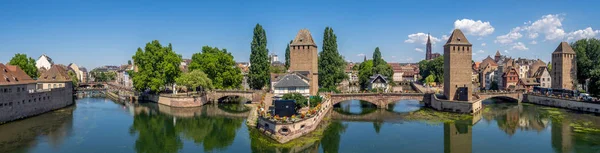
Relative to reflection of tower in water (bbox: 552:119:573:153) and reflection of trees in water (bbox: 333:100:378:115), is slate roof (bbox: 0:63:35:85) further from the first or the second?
reflection of tower in water (bbox: 552:119:573:153)

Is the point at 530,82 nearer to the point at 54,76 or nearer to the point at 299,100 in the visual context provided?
the point at 299,100

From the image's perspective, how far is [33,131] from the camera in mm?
33812

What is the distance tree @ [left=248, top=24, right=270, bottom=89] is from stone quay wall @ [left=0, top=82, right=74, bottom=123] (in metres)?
26.0

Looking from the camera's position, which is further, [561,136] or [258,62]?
[258,62]

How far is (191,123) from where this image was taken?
40.8 m

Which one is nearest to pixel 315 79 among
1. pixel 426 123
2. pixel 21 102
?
pixel 426 123

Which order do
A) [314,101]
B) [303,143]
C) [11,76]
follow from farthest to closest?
[314,101] < [11,76] < [303,143]

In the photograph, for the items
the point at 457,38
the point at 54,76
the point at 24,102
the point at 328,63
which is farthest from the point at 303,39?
the point at 54,76

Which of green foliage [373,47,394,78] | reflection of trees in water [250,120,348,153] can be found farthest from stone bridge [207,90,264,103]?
green foliage [373,47,394,78]

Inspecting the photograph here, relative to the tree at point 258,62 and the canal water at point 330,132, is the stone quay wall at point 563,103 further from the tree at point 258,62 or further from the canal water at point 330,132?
the tree at point 258,62

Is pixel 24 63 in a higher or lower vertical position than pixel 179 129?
higher

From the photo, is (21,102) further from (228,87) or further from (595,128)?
(595,128)

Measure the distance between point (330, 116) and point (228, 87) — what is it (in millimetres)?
22354

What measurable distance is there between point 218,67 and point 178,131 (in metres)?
24.3
